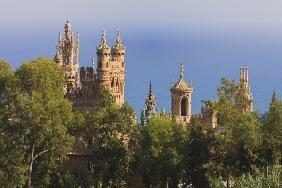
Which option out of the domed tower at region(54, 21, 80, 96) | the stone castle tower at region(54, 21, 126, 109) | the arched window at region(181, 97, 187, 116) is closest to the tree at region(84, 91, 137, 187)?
the stone castle tower at region(54, 21, 126, 109)

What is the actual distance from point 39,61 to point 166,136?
10428mm

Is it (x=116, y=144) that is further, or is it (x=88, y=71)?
(x=88, y=71)

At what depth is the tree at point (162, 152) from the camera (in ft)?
180

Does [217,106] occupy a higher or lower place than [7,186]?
higher

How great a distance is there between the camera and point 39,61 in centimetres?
5781

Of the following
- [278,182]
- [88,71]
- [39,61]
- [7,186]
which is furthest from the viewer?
[88,71]

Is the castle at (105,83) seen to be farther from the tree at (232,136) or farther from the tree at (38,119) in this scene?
the tree at (232,136)

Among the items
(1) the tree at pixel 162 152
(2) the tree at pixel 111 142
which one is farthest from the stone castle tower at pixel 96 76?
(1) the tree at pixel 162 152

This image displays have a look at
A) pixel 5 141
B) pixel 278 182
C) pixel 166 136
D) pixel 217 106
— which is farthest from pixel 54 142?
pixel 278 182

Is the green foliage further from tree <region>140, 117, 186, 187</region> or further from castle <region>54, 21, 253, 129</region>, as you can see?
castle <region>54, 21, 253, 129</region>

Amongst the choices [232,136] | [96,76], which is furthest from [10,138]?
[232,136]

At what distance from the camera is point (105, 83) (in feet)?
212

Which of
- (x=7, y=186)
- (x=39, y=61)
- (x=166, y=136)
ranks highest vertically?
(x=39, y=61)

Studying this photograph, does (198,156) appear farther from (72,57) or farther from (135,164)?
(72,57)
